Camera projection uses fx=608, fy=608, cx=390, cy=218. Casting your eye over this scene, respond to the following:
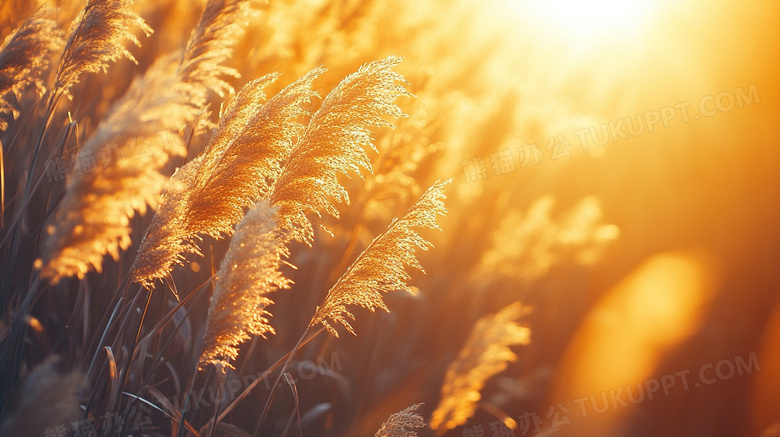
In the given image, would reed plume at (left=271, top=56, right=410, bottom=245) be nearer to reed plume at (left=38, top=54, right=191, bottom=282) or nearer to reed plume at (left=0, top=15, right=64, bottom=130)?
reed plume at (left=38, top=54, right=191, bottom=282)

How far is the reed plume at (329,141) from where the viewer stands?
1612 millimetres

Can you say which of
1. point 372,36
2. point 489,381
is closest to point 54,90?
point 372,36

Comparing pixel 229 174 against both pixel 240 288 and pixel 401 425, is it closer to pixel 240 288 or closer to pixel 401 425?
pixel 240 288

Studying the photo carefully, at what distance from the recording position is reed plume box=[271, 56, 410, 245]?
161cm

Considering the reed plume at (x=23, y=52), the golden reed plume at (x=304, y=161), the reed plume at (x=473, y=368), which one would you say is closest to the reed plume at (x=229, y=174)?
the golden reed plume at (x=304, y=161)

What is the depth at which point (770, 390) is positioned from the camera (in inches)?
158

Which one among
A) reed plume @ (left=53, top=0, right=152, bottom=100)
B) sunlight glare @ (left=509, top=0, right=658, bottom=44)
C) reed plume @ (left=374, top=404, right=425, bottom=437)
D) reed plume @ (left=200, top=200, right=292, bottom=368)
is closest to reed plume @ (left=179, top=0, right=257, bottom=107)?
reed plume @ (left=53, top=0, right=152, bottom=100)

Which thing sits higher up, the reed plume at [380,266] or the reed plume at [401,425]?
the reed plume at [380,266]

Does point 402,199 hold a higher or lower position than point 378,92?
higher

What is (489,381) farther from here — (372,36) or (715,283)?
(715,283)

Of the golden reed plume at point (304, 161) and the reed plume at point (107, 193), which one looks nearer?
the reed plume at point (107, 193)

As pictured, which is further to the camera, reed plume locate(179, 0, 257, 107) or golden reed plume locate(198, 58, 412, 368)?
reed plume locate(179, 0, 257, 107)

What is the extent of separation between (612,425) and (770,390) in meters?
1.44

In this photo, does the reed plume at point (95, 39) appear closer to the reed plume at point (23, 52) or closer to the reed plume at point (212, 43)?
the reed plume at point (23, 52)
